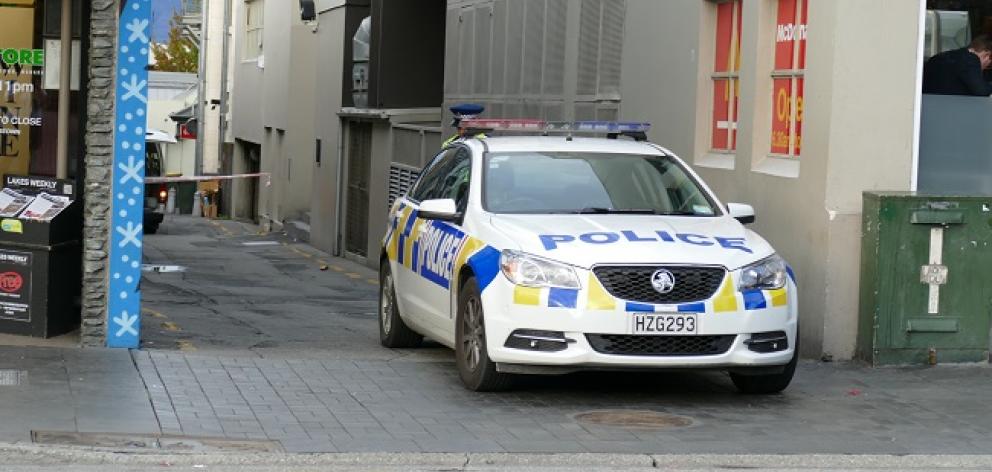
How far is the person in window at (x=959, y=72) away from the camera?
12.5 metres

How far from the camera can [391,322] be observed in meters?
12.9

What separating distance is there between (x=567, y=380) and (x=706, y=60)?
5.16 meters

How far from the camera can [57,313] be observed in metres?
12.1

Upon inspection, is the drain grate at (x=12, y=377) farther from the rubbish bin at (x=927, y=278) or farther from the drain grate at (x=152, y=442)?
the rubbish bin at (x=927, y=278)

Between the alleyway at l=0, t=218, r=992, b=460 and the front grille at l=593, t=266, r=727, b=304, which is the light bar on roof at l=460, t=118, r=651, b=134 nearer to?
the alleyway at l=0, t=218, r=992, b=460

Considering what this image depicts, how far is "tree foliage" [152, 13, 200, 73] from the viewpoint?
77.1 metres

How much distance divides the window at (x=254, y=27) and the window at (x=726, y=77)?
1143 inches

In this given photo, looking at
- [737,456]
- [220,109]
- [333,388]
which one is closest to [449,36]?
[333,388]

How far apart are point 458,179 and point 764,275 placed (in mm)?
2579

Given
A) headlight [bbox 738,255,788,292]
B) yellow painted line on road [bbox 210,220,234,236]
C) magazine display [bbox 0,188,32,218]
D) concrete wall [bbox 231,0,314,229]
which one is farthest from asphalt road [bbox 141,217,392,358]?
yellow painted line on road [bbox 210,220,234,236]

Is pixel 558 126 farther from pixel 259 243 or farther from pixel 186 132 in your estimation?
pixel 186 132

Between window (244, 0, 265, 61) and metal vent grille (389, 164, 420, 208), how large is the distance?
17.1 metres

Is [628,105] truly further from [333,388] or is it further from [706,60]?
[333,388]

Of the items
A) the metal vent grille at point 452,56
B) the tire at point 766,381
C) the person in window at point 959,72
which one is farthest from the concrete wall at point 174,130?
the tire at point 766,381
